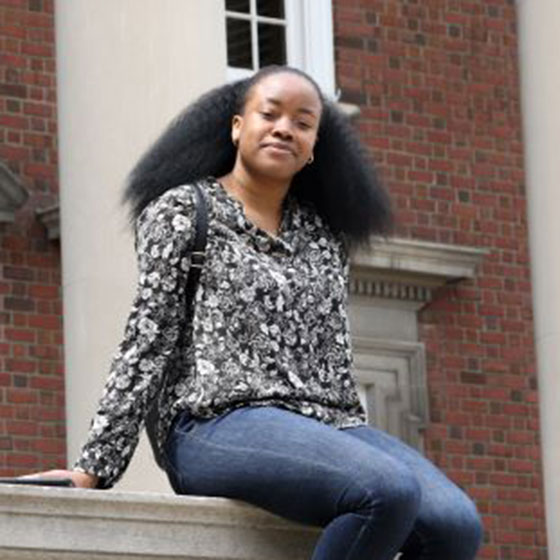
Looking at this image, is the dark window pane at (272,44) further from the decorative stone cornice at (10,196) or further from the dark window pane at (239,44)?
the decorative stone cornice at (10,196)

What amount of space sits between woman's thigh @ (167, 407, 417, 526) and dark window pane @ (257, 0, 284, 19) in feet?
44.0

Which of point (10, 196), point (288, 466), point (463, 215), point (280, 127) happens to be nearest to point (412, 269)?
point (463, 215)

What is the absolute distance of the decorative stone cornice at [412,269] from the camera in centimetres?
2084

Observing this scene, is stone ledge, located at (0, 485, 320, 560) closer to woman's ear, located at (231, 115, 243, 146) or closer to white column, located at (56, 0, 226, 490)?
woman's ear, located at (231, 115, 243, 146)

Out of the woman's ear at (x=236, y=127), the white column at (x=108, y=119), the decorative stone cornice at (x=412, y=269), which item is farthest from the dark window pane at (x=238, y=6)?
the woman's ear at (x=236, y=127)

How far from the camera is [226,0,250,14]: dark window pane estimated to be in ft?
68.5

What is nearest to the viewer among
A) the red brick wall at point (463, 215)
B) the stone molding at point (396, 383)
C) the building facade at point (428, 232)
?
the building facade at point (428, 232)

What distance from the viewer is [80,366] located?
1455cm

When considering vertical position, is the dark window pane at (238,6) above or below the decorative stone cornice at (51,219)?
above

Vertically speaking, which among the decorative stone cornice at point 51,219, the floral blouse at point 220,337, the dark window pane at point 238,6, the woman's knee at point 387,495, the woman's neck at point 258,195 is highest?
the dark window pane at point 238,6

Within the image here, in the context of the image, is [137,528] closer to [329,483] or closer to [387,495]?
[329,483]

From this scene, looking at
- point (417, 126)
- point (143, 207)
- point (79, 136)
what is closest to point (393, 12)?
point (417, 126)

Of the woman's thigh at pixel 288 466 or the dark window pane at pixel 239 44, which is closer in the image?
the woman's thigh at pixel 288 466

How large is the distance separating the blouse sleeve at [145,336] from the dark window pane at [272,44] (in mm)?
12908
